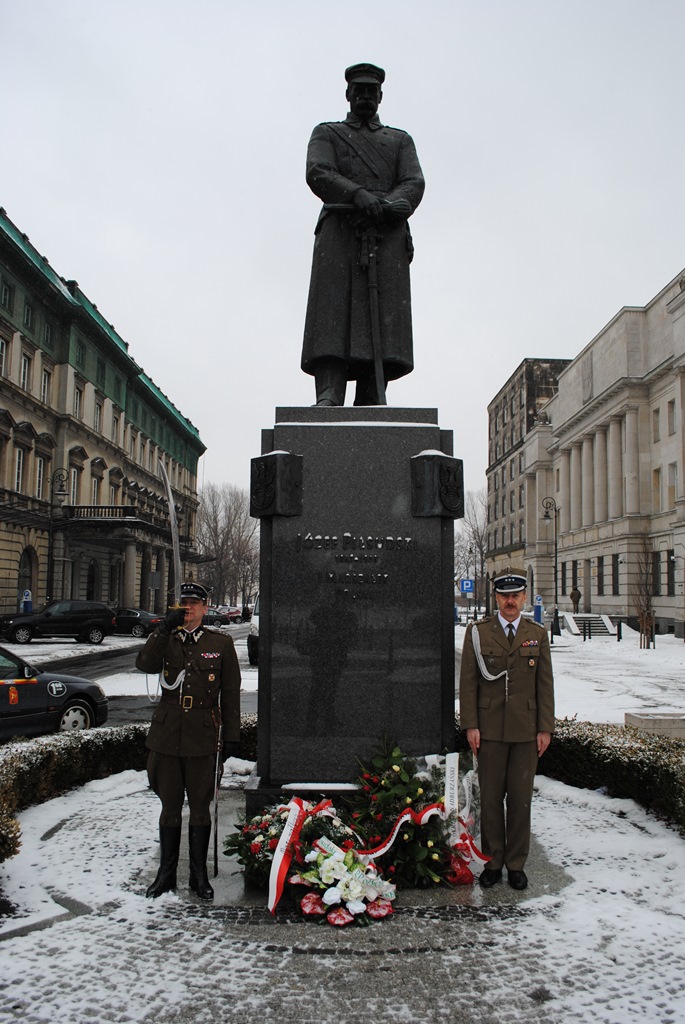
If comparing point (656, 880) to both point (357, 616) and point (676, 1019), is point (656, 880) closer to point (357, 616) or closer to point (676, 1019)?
point (676, 1019)

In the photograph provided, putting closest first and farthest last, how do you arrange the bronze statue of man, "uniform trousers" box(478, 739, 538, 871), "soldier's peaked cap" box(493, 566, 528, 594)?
"uniform trousers" box(478, 739, 538, 871)
"soldier's peaked cap" box(493, 566, 528, 594)
the bronze statue of man

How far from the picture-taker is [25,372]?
42.6 meters

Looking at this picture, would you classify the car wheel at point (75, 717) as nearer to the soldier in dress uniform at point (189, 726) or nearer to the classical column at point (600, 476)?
the soldier in dress uniform at point (189, 726)

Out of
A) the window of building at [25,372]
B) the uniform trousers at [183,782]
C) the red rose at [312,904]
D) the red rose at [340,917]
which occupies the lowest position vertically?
the red rose at [340,917]

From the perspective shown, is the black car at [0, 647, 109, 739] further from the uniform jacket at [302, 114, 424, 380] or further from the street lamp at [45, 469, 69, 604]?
the street lamp at [45, 469, 69, 604]

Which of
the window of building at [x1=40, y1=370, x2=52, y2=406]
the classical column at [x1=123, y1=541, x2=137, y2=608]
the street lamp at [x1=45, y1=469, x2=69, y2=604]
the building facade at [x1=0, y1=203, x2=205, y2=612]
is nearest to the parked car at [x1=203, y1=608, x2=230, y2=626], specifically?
the classical column at [x1=123, y1=541, x2=137, y2=608]

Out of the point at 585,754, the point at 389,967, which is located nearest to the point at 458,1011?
the point at 389,967

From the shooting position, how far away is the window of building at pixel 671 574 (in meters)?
45.2

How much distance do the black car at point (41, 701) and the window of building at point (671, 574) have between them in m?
39.4

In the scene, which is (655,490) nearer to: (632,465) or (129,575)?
(632,465)

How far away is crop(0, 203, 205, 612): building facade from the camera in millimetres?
39688

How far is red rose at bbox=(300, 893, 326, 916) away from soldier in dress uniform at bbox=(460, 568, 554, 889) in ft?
3.90

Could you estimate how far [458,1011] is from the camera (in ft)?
12.1

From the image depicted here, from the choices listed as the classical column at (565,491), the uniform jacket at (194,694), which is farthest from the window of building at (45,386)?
the uniform jacket at (194,694)
